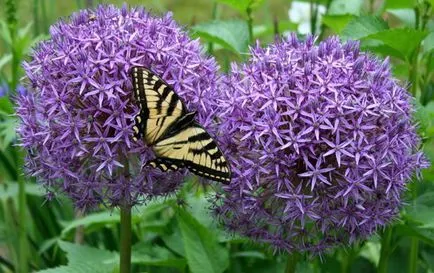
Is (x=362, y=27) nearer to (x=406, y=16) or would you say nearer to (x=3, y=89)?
(x=406, y=16)

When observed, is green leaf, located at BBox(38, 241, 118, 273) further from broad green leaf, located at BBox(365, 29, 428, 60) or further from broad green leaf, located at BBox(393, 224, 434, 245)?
broad green leaf, located at BBox(365, 29, 428, 60)

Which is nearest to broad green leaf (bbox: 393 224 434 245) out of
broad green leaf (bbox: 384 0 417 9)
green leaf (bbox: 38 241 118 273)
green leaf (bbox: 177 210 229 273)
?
green leaf (bbox: 177 210 229 273)

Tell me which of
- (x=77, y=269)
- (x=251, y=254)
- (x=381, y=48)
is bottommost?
(x=251, y=254)

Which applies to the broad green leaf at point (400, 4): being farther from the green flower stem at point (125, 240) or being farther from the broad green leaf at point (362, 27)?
the green flower stem at point (125, 240)

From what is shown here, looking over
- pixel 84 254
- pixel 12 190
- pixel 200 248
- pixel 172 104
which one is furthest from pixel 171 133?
pixel 12 190

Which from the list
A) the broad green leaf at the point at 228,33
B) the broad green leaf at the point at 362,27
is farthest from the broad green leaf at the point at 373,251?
the broad green leaf at the point at 362,27

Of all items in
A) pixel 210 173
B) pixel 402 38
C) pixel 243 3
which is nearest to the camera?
pixel 210 173
